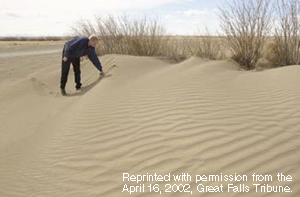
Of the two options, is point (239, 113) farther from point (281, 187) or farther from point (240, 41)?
point (240, 41)

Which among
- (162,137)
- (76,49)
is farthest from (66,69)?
(162,137)

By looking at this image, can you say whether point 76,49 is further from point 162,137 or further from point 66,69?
point 162,137

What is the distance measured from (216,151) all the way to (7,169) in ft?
8.81

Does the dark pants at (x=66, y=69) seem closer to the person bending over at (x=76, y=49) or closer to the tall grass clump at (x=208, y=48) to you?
the person bending over at (x=76, y=49)

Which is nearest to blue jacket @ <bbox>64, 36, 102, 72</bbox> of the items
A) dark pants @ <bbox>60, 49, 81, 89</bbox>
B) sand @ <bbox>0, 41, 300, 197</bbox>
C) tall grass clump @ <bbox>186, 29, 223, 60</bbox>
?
dark pants @ <bbox>60, 49, 81, 89</bbox>

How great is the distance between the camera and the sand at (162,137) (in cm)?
318

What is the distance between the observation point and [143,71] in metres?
8.38

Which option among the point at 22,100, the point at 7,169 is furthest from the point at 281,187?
the point at 22,100

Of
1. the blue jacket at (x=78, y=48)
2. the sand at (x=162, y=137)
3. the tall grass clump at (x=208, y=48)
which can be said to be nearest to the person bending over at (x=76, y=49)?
the blue jacket at (x=78, y=48)

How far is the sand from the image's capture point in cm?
318

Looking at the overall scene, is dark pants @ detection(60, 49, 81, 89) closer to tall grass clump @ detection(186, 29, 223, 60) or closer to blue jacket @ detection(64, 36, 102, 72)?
blue jacket @ detection(64, 36, 102, 72)

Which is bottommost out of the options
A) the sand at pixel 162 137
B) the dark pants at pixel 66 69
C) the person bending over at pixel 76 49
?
the sand at pixel 162 137

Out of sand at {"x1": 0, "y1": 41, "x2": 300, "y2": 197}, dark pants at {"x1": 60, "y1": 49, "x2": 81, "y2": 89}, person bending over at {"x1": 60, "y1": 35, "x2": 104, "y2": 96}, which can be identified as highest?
person bending over at {"x1": 60, "y1": 35, "x2": 104, "y2": 96}

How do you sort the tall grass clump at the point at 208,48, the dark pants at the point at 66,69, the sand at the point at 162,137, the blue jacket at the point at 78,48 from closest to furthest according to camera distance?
the sand at the point at 162,137 → the blue jacket at the point at 78,48 → the dark pants at the point at 66,69 → the tall grass clump at the point at 208,48
